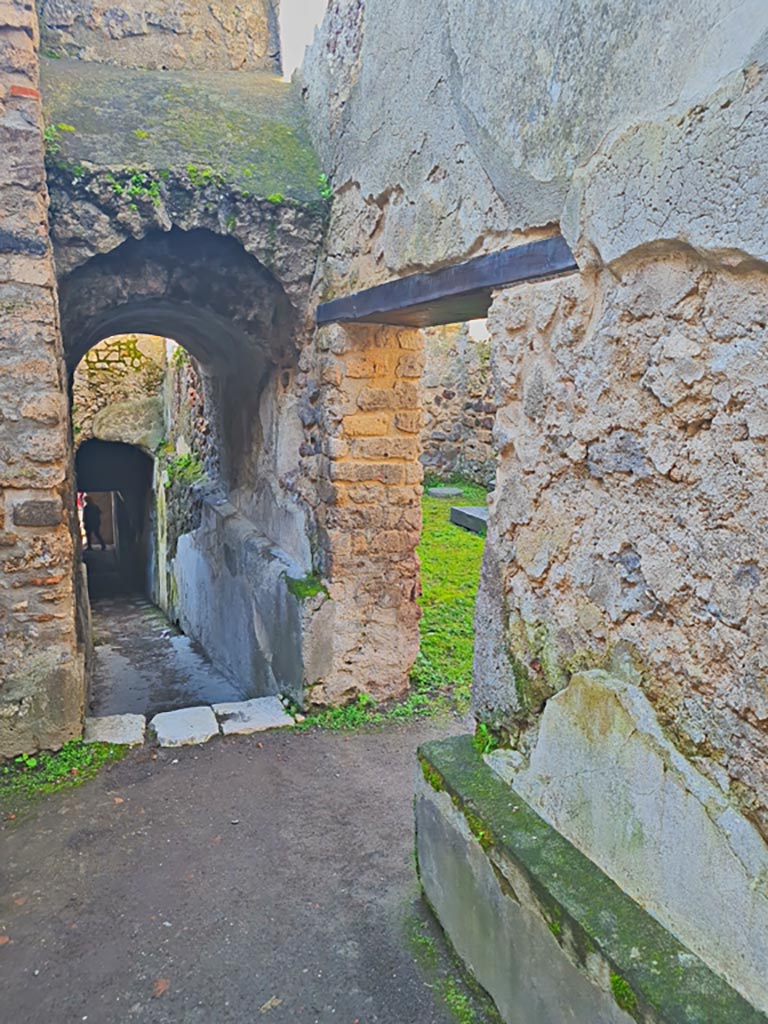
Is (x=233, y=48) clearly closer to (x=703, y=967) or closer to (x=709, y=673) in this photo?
(x=709, y=673)

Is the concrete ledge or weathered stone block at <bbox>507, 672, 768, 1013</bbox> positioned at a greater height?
weathered stone block at <bbox>507, 672, 768, 1013</bbox>

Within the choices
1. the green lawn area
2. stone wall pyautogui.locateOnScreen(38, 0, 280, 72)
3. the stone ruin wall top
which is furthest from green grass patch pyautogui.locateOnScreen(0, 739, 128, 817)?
stone wall pyautogui.locateOnScreen(38, 0, 280, 72)

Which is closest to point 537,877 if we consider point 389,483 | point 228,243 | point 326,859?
point 326,859

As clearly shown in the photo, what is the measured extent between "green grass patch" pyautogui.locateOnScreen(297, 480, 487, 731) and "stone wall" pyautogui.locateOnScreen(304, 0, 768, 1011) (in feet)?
6.39

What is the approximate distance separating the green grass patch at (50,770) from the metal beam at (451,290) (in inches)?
107

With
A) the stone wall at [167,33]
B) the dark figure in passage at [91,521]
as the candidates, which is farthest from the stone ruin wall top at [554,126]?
the dark figure in passage at [91,521]

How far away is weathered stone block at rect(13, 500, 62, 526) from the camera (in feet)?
12.1

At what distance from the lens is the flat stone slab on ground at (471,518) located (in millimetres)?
8961

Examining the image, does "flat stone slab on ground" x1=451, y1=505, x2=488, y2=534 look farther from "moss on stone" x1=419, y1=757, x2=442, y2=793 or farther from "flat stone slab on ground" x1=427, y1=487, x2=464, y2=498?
"moss on stone" x1=419, y1=757, x2=442, y2=793

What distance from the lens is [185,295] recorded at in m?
4.69

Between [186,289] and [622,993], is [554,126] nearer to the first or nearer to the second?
[622,993]

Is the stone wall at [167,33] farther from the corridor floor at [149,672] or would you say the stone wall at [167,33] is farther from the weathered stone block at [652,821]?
the weathered stone block at [652,821]

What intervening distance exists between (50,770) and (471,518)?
6.07 meters

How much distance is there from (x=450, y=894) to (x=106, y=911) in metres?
1.38
